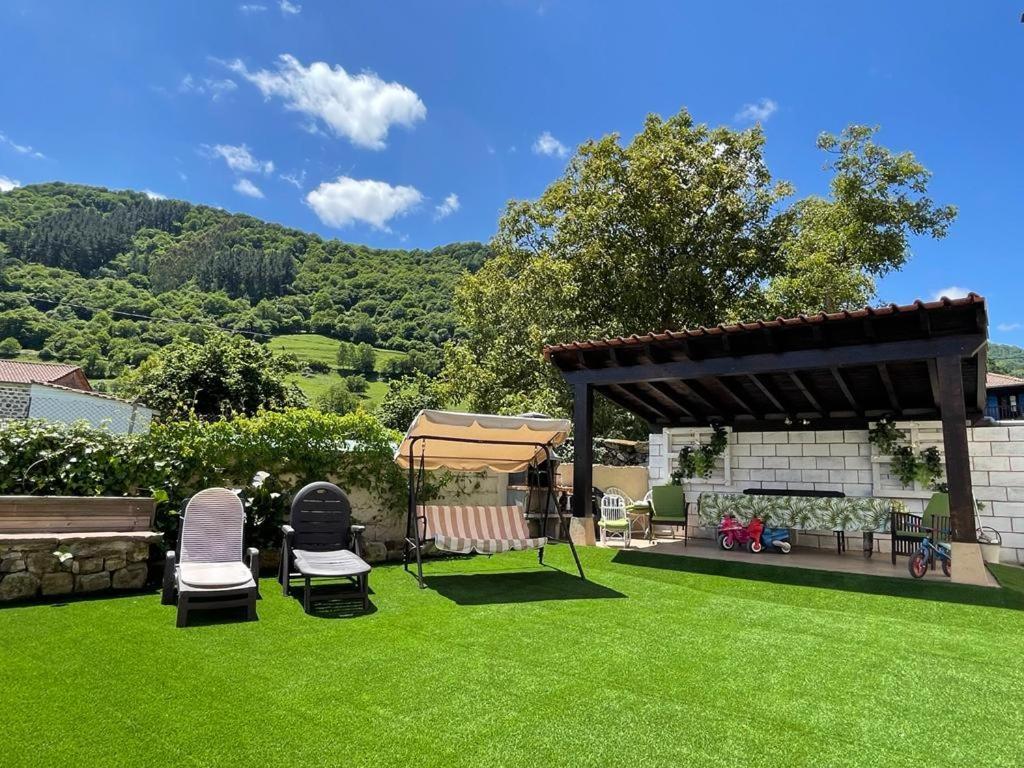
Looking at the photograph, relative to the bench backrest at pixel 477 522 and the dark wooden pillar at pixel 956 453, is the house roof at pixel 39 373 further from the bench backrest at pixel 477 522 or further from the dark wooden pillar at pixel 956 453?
the dark wooden pillar at pixel 956 453

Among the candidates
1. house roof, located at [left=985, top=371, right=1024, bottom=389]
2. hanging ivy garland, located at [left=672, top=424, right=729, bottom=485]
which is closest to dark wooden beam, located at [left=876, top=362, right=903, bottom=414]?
hanging ivy garland, located at [left=672, top=424, right=729, bottom=485]

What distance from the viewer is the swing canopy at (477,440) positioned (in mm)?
6523

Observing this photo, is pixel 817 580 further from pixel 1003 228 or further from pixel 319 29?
pixel 1003 228

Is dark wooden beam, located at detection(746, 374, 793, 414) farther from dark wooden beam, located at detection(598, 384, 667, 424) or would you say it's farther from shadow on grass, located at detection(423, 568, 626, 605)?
shadow on grass, located at detection(423, 568, 626, 605)

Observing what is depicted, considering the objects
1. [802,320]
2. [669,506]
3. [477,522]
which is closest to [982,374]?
[802,320]

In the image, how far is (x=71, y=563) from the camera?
5.35m

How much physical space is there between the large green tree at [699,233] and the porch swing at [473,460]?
10139mm

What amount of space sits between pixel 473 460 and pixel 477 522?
818 millimetres

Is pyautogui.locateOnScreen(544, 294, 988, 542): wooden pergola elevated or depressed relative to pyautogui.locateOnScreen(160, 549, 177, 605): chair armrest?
elevated

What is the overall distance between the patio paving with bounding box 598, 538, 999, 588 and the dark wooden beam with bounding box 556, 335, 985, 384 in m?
2.49

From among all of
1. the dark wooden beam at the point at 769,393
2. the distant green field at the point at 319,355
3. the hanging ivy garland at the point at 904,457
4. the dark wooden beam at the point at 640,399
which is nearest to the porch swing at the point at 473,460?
the dark wooden beam at the point at 640,399

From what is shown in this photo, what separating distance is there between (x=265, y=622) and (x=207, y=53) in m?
23.5

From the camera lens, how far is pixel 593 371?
8.98 meters

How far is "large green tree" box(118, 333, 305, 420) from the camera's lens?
2961 cm
